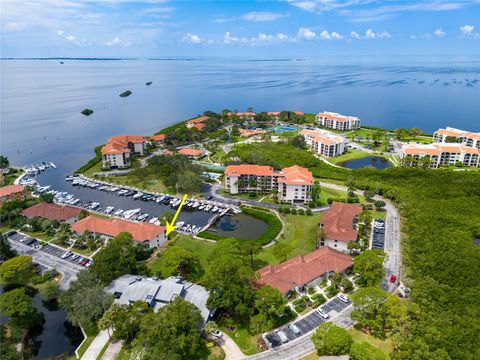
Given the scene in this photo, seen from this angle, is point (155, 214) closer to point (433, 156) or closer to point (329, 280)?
point (329, 280)

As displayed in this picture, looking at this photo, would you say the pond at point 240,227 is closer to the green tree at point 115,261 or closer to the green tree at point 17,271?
the green tree at point 115,261

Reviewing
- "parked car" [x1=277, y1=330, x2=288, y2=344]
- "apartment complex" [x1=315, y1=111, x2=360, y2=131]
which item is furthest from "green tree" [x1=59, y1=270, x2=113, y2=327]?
"apartment complex" [x1=315, y1=111, x2=360, y2=131]

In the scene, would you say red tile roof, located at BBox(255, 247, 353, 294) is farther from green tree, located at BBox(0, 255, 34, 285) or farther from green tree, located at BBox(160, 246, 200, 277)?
green tree, located at BBox(0, 255, 34, 285)

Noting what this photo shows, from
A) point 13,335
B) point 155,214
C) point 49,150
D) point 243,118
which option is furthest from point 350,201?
point 49,150

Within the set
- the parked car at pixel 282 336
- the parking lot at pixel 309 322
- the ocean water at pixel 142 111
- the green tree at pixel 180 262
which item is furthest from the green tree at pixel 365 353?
the ocean water at pixel 142 111

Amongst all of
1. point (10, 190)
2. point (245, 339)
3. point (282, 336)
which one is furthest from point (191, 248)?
point (10, 190)

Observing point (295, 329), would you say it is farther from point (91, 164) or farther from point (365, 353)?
point (91, 164)

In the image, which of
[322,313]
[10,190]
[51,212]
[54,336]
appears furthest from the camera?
[10,190]
